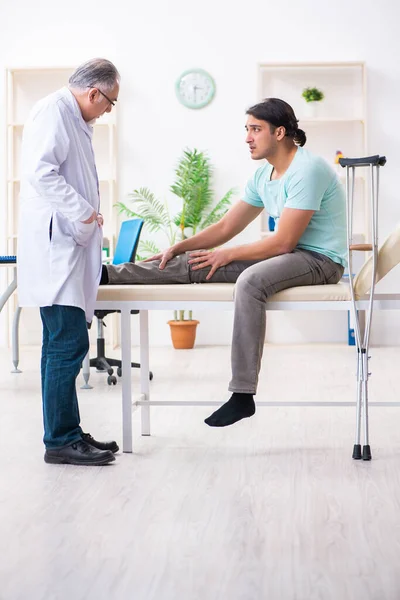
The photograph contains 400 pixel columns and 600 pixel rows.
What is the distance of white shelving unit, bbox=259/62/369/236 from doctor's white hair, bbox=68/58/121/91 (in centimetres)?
354

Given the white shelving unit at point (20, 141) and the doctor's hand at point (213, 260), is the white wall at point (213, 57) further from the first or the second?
the doctor's hand at point (213, 260)

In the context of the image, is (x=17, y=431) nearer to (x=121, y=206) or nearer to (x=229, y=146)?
(x=121, y=206)

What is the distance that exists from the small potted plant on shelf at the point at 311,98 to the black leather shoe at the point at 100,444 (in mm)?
3836

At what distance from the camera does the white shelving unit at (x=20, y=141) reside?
20.8ft

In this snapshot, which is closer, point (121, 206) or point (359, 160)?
point (359, 160)

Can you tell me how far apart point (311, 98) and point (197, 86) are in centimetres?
84

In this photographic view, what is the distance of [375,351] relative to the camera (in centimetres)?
590

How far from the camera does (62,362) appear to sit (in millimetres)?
2740

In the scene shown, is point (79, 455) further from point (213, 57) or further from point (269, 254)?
point (213, 57)

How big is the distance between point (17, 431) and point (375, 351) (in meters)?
3.18

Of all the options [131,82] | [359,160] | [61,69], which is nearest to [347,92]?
[131,82]

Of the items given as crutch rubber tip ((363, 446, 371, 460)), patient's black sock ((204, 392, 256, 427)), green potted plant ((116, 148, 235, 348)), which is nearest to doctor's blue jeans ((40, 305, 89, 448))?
patient's black sock ((204, 392, 256, 427))

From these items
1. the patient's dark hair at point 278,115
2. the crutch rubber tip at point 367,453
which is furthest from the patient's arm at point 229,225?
the crutch rubber tip at point 367,453

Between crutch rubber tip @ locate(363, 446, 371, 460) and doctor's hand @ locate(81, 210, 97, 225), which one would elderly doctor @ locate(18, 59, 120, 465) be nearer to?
doctor's hand @ locate(81, 210, 97, 225)
